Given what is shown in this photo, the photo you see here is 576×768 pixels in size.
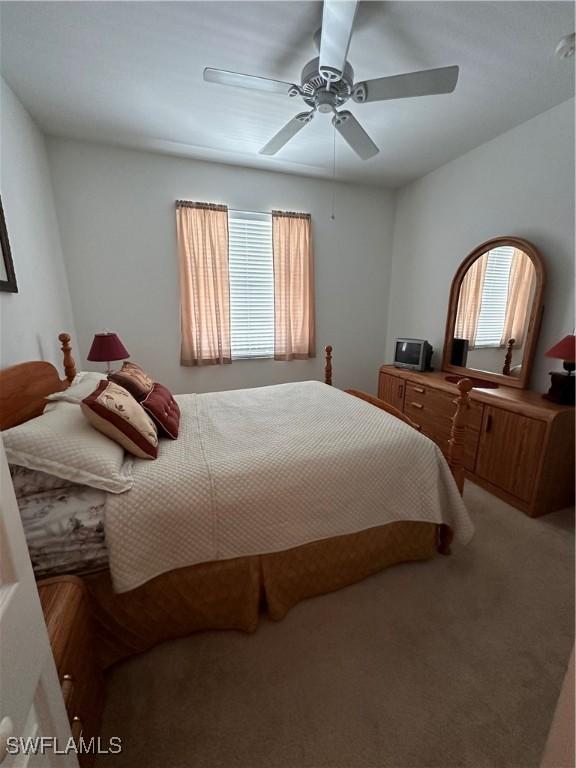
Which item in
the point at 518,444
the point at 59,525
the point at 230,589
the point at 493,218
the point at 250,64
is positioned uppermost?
the point at 250,64

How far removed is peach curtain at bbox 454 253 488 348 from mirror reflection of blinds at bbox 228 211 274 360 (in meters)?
1.90

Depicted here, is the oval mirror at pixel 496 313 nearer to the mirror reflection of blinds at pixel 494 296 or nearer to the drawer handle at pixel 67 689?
the mirror reflection of blinds at pixel 494 296

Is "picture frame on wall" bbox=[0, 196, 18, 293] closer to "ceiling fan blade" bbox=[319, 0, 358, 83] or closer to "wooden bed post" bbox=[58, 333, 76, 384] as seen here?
"wooden bed post" bbox=[58, 333, 76, 384]

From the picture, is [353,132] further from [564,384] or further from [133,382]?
[564,384]

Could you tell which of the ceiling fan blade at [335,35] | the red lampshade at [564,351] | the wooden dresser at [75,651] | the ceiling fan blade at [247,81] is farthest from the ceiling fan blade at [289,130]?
the wooden dresser at [75,651]

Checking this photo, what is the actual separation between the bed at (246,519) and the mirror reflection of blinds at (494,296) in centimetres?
141

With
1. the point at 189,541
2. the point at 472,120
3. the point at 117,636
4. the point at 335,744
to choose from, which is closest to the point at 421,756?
the point at 335,744


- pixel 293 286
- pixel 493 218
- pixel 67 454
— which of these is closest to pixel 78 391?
pixel 67 454

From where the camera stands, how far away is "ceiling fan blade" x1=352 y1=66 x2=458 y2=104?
1.39 m

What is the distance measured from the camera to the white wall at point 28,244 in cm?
182

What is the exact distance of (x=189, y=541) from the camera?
123 centimetres

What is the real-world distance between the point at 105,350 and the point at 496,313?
127 inches

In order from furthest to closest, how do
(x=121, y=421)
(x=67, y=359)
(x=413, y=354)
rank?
(x=413, y=354)
(x=67, y=359)
(x=121, y=421)

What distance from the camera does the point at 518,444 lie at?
84.1 inches
